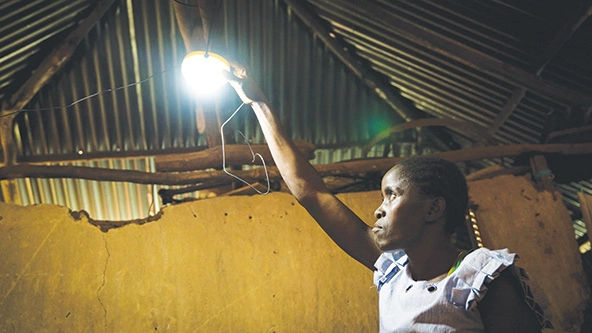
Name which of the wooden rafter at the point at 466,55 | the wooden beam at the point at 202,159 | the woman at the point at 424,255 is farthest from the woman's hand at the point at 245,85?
the wooden rafter at the point at 466,55

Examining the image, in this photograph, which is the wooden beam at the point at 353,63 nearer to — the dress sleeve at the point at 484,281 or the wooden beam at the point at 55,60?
the wooden beam at the point at 55,60

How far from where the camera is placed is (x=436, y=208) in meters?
1.91

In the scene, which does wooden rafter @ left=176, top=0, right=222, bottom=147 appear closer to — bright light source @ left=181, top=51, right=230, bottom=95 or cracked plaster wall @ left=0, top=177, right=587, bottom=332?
bright light source @ left=181, top=51, right=230, bottom=95

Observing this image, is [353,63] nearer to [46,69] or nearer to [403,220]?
[46,69]

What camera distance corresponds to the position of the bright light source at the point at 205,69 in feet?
8.64

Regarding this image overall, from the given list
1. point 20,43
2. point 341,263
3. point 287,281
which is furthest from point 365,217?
point 20,43

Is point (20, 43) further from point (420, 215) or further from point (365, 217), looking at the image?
point (420, 215)

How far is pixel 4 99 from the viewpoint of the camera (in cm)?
476

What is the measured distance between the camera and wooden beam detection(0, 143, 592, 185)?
4035 millimetres

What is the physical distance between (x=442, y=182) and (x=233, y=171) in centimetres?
260

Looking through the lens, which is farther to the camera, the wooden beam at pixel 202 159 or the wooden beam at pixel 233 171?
the wooden beam at pixel 202 159

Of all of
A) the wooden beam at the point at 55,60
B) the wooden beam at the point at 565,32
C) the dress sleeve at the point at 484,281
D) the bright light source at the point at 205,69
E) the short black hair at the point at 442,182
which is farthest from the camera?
the wooden beam at the point at 55,60

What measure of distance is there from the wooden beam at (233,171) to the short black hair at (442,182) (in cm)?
231

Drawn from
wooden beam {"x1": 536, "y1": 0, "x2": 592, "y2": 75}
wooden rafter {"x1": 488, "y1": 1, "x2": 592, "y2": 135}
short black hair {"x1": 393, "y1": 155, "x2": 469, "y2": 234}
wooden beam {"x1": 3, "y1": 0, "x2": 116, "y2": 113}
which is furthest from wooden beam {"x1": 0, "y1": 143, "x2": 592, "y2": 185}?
short black hair {"x1": 393, "y1": 155, "x2": 469, "y2": 234}
